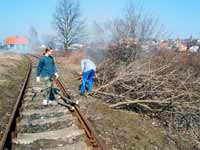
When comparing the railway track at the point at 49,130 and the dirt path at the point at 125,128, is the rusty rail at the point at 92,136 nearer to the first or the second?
the railway track at the point at 49,130

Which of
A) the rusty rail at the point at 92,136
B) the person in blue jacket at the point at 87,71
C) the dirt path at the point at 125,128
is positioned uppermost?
the person in blue jacket at the point at 87,71

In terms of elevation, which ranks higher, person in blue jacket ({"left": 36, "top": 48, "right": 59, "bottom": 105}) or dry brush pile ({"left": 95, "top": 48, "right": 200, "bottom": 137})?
person in blue jacket ({"left": 36, "top": 48, "right": 59, "bottom": 105})

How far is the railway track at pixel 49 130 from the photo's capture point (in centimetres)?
667

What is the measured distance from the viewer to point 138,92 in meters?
10.8

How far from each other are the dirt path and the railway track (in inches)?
16.7

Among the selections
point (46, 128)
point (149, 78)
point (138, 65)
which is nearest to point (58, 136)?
point (46, 128)

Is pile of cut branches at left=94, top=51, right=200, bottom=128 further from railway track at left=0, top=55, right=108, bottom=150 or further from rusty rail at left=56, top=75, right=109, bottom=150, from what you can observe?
rusty rail at left=56, top=75, right=109, bottom=150

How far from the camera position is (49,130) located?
7605mm

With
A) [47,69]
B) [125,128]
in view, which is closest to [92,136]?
[125,128]

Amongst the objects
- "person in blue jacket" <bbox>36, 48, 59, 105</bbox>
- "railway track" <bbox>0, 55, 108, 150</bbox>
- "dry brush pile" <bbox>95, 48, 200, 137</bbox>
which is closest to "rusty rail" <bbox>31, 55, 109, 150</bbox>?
"railway track" <bbox>0, 55, 108, 150</bbox>

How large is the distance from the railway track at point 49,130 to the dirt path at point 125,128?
1.39 feet

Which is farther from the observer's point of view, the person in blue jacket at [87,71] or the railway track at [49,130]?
the person in blue jacket at [87,71]

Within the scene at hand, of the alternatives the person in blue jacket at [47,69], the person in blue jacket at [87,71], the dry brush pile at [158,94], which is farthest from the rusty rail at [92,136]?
the person in blue jacket at [87,71]

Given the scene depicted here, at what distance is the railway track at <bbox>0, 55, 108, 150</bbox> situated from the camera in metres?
6.67
